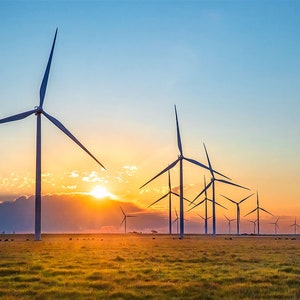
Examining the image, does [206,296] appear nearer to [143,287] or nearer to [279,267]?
[143,287]

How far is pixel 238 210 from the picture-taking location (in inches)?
7849

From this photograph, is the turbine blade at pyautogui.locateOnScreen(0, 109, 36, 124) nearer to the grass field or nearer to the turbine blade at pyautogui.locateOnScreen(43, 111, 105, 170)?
the turbine blade at pyautogui.locateOnScreen(43, 111, 105, 170)

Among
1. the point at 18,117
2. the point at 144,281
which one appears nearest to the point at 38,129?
the point at 18,117

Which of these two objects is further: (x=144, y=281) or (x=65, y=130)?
(x=65, y=130)

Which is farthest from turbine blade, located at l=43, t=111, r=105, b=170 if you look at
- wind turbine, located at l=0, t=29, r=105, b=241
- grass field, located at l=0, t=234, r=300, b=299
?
grass field, located at l=0, t=234, r=300, b=299

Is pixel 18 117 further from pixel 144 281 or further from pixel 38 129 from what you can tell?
pixel 144 281

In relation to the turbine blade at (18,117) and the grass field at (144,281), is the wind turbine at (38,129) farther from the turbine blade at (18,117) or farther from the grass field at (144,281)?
the grass field at (144,281)

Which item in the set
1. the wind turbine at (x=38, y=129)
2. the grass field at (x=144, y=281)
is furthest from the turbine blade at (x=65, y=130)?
the grass field at (x=144, y=281)

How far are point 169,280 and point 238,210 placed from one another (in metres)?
174

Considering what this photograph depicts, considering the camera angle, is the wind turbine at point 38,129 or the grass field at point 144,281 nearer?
the grass field at point 144,281

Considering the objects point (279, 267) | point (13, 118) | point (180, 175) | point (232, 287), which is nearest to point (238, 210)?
point (180, 175)

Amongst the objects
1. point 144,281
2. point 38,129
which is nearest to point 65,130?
point 38,129

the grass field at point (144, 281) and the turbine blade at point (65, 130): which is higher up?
the turbine blade at point (65, 130)

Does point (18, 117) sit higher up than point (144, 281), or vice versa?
point (18, 117)
